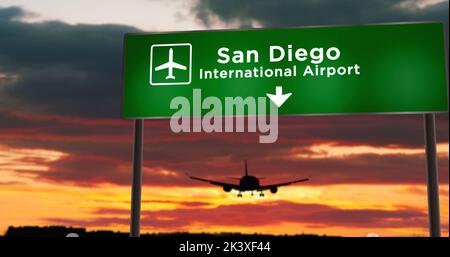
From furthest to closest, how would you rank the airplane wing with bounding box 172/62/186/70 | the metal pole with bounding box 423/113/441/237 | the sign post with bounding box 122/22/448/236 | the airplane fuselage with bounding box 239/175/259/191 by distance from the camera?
the airplane fuselage with bounding box 239/175/259/191
the airplane wing with bounding box 172/62/186/70
the sign post with bounding box 122/22/448/236
the metal pole with bounding box 423/113/441/237

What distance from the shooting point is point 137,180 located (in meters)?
16.3

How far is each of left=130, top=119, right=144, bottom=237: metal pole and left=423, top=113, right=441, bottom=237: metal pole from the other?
6.57m

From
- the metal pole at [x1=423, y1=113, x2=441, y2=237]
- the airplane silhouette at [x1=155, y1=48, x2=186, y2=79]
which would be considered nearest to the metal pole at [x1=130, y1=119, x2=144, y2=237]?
the airplane silhouette at [x1=155, y1=48, x2=186, y2=79]

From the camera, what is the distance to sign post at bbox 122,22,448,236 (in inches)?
603

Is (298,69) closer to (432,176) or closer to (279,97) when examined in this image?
(279,97)

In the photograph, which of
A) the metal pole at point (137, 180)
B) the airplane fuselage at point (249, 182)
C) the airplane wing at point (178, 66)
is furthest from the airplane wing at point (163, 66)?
the airplane fuselage at point (249, 182)

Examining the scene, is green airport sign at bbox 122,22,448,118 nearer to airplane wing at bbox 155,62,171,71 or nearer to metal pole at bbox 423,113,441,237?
airplane wing at bbox 155,62,171,71

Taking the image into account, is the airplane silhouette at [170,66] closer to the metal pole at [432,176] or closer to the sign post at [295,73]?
the sign post at [295,73]

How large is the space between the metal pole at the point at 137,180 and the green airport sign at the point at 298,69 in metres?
0.40

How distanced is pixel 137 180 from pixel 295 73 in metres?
4.48

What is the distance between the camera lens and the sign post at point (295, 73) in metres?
15.3

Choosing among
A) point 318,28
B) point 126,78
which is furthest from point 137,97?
point 318,28

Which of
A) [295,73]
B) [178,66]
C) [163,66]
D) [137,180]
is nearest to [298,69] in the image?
[295,73]
